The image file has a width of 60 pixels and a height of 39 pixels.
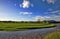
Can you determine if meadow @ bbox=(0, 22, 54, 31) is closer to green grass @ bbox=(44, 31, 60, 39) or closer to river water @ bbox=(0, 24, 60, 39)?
river water @ bbox=(0, 24, 60, 39)

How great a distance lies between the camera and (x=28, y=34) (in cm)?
339

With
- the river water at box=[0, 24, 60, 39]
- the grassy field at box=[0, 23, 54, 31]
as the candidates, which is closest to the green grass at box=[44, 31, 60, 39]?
the river water at box=[0, 24, 60, 39]

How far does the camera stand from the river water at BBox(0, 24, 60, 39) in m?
3.35

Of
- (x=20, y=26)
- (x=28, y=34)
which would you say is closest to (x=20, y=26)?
(x=20, y=26)

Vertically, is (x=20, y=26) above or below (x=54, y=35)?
above

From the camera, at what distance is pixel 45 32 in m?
3.44

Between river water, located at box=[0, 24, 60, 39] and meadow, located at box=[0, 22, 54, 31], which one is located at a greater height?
meadow, located at box=[0, 22, 54, 31]

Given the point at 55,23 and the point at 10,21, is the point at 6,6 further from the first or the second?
the point at 55,23

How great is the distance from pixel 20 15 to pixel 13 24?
265mm

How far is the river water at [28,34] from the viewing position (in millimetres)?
3352

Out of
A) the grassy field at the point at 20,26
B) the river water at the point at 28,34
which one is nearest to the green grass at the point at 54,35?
the river water at the point at 28,34

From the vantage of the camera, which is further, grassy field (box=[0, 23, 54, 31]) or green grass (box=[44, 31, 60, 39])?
grassy field (box=[0, 23, 54, 31])

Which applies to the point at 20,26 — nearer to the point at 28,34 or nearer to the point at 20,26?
the point at 20,26

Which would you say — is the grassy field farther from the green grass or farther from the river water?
the green grass
